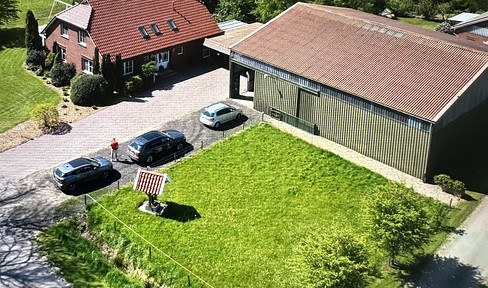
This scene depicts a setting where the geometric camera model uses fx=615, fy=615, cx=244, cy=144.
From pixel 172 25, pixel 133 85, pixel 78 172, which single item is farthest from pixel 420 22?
pixel 78 172

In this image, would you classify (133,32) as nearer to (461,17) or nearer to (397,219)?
(397,219)

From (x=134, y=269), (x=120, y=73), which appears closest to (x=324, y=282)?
(x=134, y=269)

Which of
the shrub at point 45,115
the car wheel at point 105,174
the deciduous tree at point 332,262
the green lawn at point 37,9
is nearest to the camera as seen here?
the deciduous tree at point 332,262

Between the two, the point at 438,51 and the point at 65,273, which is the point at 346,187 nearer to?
the point at 438,51

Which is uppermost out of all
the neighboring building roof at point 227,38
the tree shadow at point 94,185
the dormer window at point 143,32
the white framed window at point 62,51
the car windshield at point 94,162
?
the dormer window at point 143,32

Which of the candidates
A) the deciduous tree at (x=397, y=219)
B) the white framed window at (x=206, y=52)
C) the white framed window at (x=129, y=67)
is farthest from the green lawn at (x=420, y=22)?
the deciduous tree at (x=397, y=219)

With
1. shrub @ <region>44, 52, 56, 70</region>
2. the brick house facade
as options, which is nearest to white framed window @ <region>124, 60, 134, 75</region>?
the brick house facade

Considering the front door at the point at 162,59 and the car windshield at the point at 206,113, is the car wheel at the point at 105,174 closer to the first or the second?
the car windshield at the point at 206,113

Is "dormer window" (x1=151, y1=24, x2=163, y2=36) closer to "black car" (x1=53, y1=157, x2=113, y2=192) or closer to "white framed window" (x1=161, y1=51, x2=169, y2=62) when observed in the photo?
"white framed window" (x1=161, y1=51, x2=169, y2=62)
